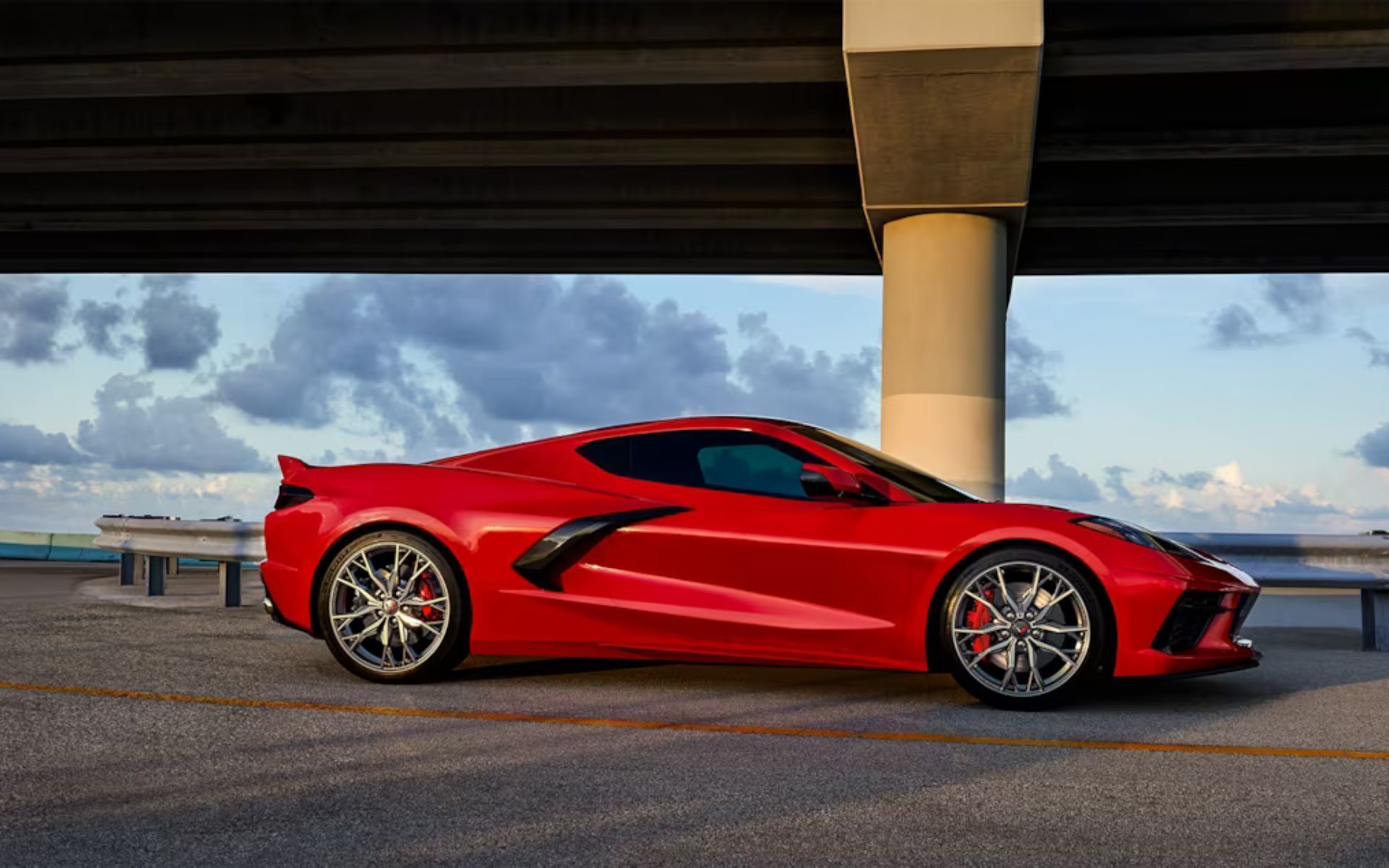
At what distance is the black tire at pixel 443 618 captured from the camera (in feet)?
22.0

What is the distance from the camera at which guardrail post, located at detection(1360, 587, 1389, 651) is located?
393 inches

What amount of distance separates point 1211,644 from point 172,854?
4656 millimetres

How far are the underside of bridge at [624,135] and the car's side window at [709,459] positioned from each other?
6.29 meters

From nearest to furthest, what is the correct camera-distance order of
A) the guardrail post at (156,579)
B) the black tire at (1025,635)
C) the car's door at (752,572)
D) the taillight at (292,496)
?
the black tire at (1025,635) < the car's door at (752,572) < the taillight at (292,496) < the guardrail post at (156,579)

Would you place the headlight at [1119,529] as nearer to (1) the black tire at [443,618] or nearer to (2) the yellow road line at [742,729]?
(2) the yellow road line at [742,729]

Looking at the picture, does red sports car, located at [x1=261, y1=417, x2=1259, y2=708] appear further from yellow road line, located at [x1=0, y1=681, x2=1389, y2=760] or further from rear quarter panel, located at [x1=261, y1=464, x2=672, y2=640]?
yellow road line, located at [x1=0, y1=681, x2=1389, y2=760]

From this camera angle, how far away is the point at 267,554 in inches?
285

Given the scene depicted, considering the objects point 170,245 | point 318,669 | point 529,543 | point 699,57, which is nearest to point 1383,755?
point 529,543

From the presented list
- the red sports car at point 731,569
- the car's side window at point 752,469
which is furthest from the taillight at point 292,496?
the car's side window at point 752,469

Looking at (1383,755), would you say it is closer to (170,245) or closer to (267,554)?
(267,554)

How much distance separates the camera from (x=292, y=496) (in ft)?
23.6

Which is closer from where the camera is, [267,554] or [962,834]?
[962,834]

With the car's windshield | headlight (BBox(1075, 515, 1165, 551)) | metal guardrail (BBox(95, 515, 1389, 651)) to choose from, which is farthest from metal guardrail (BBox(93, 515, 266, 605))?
headlight (BBox(1075, 515, 1165, 551))

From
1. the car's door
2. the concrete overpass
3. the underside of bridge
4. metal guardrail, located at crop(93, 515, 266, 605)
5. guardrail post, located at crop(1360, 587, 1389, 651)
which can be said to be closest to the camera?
the car's door
